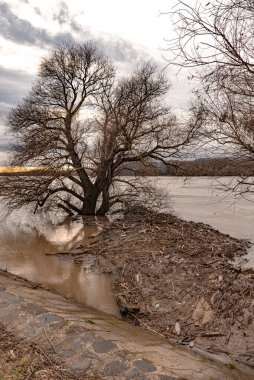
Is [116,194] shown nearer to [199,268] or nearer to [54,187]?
[54,187]

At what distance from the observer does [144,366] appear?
465 cm

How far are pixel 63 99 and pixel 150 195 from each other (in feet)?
22.9

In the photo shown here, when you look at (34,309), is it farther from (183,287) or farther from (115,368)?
(183,287)

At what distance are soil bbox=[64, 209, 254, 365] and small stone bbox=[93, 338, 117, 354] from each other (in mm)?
1434

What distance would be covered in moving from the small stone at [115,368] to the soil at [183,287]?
1715 mm

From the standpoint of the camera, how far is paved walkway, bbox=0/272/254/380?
461 cm

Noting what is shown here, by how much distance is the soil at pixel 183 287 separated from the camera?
6.13m

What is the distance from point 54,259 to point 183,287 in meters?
5.21

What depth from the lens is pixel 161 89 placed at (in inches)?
792

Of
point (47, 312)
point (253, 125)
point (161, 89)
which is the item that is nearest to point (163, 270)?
point (47, 312)

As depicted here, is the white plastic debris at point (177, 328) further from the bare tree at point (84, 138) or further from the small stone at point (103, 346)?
the bare tree at point (84, 138)

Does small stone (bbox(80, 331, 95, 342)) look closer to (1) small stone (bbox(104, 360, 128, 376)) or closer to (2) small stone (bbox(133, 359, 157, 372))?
(1) small stone (bbox(104, 360, 128, 376))

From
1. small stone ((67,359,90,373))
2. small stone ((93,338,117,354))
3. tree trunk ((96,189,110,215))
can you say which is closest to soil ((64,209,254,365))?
small stone ((93,338,117,354))

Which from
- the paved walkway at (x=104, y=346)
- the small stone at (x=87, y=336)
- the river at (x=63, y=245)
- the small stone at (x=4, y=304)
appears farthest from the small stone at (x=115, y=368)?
the river at (x=63, y=245)
